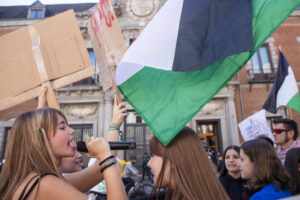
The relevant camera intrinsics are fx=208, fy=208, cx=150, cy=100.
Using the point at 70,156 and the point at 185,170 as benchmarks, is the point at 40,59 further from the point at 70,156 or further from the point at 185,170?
the point at 185,170

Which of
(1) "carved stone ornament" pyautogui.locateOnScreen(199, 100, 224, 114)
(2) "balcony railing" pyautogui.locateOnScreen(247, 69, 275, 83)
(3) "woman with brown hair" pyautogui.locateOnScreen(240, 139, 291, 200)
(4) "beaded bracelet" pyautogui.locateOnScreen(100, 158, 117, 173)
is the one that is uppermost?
(2) "balcony railing" pyautogui.locateOnScreen(247, 69, 275, 83)

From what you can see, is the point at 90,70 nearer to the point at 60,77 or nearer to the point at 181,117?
the point at 60,77

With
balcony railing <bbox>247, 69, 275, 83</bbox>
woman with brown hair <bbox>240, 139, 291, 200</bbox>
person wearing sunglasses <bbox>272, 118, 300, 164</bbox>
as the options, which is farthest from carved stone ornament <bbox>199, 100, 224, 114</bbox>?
woman with brown hair <bbox>240, 139, 291, 200</bbox>

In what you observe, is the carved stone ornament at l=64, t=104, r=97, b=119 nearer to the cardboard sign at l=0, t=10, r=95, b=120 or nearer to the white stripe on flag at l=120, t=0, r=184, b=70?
the cardboard sign at l=0, t=10, r=95, b=120

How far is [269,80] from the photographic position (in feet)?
41.0

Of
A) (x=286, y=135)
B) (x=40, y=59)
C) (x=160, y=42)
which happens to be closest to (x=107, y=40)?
(x=40, y=59)

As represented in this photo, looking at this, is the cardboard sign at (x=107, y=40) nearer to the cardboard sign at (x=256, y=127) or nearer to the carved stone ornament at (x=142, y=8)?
the cardboard sign at (x=256, y=127)

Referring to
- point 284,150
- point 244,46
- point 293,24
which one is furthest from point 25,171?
point 293,24

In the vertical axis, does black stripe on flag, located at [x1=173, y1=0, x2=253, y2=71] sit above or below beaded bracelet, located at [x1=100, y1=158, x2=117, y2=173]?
above

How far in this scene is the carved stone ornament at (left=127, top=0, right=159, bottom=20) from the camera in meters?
13.6

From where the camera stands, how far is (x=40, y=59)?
88.1 inches

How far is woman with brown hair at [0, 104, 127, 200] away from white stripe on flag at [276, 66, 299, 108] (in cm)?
442

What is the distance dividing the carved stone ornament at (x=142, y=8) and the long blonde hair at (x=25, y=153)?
13.3 meters

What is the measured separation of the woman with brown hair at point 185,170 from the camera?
127 centimetres
